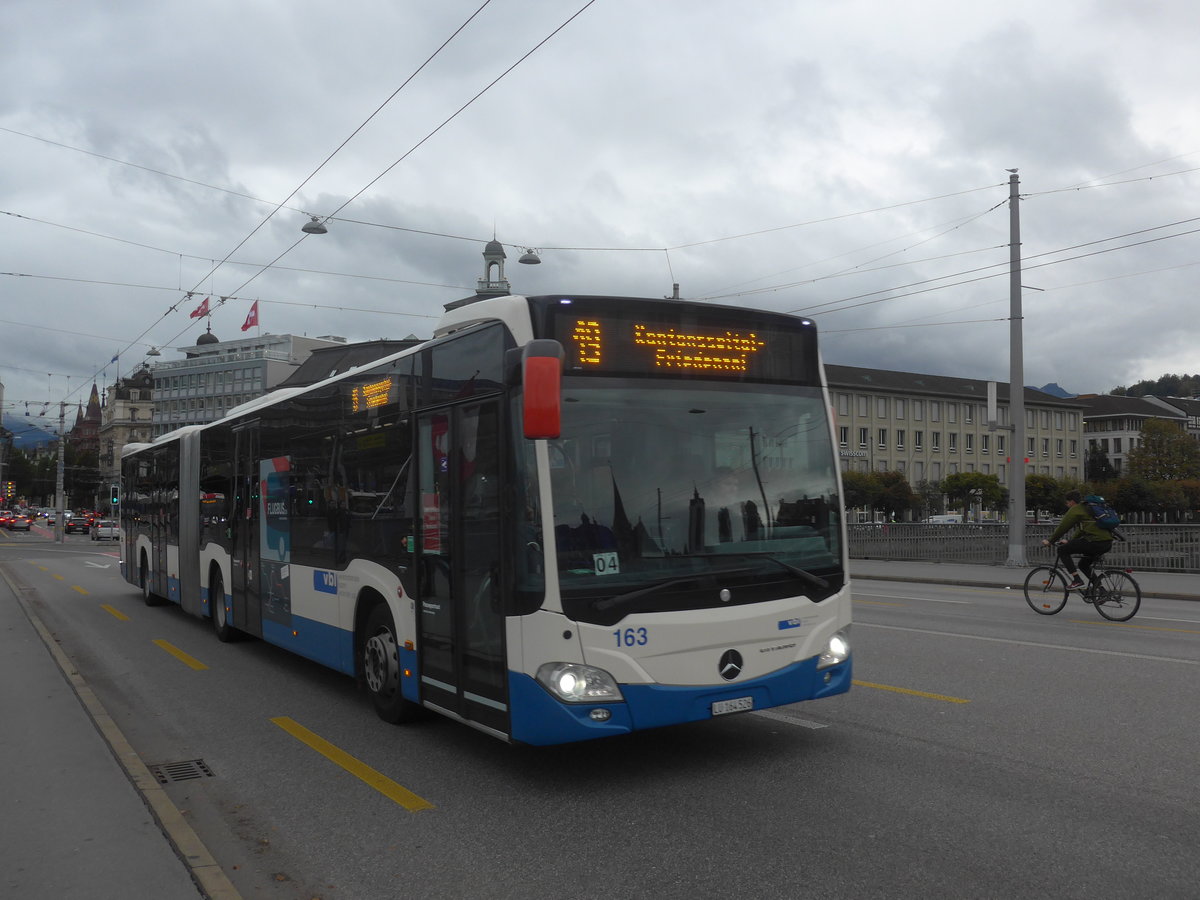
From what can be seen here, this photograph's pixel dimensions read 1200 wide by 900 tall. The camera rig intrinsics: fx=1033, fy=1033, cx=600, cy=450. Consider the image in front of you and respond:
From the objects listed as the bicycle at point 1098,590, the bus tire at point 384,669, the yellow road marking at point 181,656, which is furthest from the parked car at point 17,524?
the bus tire at point 384,669

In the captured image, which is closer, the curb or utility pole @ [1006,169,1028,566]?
the curb

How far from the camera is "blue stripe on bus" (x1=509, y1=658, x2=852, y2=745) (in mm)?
5629

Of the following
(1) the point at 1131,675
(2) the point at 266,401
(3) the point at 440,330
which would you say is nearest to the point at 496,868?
(3) the point at 440,330

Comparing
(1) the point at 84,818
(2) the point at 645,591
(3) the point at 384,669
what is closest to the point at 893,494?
(3) the point at 384,669

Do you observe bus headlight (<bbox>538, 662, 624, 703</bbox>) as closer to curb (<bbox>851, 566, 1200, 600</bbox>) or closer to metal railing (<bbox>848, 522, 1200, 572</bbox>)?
curb (<bbox>851, 566, 1200, 600</bbox>)

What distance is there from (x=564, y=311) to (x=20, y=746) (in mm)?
4781

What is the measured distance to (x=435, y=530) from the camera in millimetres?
6754

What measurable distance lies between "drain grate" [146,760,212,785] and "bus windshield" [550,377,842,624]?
283 cm

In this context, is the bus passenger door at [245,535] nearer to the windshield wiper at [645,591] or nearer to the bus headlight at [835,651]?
the windshield wiper at [645,591]

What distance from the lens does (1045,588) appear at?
14406 mm

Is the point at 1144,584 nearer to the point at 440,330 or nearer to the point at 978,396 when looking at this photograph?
the point at 440,330

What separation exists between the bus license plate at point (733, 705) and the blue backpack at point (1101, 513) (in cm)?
944

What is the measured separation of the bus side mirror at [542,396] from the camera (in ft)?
17.2

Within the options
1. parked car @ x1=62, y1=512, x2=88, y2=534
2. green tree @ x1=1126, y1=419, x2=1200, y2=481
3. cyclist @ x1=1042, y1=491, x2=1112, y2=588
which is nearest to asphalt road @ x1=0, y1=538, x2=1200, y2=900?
cyclist @ x1=1042, y1=491, x2=1112, y2=588
